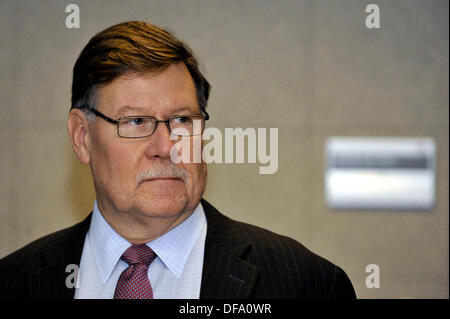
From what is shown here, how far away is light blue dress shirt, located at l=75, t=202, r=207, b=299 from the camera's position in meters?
1.42

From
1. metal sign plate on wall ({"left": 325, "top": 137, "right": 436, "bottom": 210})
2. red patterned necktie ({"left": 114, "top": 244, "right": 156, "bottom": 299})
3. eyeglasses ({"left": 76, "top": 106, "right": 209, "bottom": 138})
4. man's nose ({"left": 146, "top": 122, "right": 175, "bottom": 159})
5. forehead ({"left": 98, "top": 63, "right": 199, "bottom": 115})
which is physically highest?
forehead ({"left": 98, "top": 63, "right": 199, "bottom": 115})

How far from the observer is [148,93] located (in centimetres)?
137

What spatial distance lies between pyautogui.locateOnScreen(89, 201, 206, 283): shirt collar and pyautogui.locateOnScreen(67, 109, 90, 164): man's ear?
186 millimetres

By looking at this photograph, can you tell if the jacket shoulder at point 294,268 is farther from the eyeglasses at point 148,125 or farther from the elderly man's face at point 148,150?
the eyeglasses at point 148,125

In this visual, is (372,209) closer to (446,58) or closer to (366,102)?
(366,102)

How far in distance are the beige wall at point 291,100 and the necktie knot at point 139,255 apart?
17.2 inches

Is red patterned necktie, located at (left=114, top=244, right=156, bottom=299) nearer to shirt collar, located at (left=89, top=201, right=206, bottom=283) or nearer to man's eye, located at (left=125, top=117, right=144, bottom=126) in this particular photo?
shirt collar, located at (left=89, top=201, right=206, bottom=283)

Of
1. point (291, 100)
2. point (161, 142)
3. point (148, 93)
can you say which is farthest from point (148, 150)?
point (291, 100)

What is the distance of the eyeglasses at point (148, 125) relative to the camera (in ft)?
4.51

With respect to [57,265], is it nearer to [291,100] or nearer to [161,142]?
[161,142]

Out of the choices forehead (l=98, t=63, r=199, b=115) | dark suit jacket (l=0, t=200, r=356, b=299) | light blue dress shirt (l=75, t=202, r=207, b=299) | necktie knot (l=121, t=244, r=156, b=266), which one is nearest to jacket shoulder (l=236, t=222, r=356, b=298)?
dark suit jacket (l=0, t=200, r=356, b=299)

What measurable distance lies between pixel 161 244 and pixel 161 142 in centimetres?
29

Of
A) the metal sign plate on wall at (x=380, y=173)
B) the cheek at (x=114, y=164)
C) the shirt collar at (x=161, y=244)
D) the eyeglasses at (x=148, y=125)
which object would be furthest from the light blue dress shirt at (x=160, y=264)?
the metal sign plate on wall at (x=380, y=173)
